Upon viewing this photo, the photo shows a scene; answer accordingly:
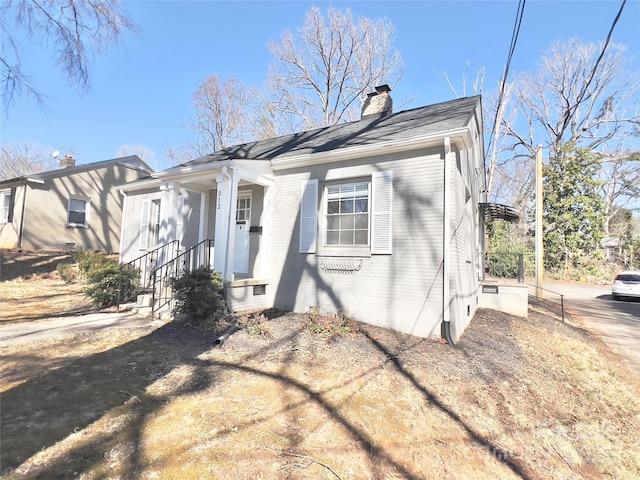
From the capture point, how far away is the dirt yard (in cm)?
264

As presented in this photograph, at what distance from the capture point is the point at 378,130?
772cm

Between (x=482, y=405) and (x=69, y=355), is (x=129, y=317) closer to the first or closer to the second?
(x=69, y=355)

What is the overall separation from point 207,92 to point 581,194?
2627 cm

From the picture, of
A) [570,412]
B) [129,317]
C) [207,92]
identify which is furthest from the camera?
[207,92]

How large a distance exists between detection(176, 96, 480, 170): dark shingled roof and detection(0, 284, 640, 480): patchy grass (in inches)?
148

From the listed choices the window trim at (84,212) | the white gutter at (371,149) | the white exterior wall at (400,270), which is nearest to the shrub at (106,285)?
the white exterior wall at (400,270)

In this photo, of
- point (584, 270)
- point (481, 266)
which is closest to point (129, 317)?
point (481, 266)

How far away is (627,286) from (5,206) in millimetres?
27676

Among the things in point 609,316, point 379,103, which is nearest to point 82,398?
point 379,103

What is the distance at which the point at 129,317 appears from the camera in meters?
6.71

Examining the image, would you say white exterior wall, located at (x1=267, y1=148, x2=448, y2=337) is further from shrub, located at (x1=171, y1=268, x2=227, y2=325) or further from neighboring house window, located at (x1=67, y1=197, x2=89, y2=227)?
neighboring house window, located at (x1=67, y1=197, x2=89, y2=227)

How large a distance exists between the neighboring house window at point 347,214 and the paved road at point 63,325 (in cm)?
387

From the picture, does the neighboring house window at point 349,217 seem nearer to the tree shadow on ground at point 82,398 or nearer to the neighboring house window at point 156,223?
the tree shadow on ground at point 82,398

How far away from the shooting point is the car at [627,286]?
14.3 metres
